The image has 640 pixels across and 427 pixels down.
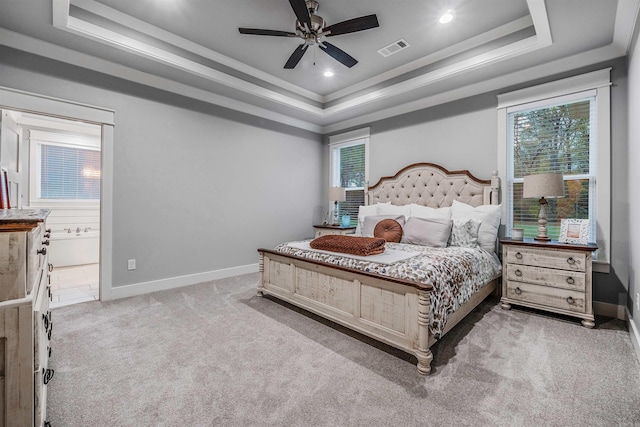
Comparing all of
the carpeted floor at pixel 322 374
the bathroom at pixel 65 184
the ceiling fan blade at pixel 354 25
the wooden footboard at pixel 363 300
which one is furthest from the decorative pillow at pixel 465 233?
the bathroom at pixel 65 184

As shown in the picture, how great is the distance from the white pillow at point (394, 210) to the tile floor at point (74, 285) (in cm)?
386

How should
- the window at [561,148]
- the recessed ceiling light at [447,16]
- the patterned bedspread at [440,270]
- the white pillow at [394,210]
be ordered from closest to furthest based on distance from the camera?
the patterned bedspread at [440,270]
the recessed ceiling light at [447,16]
the window at [561,148]
the white pillow at [394,210]

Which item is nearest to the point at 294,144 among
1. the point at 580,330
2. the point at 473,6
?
the point at 473,6

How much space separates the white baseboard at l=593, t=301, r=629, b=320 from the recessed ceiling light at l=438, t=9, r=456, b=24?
3226mm

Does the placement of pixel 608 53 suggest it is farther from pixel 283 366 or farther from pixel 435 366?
pixel 283 366

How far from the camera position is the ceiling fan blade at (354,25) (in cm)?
237

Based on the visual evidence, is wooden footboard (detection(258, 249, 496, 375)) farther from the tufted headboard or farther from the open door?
the open door

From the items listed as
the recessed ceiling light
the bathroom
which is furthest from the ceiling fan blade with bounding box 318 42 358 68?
the bathroom

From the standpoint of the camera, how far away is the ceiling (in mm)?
2592

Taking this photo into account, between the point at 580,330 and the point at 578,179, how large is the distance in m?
1.59

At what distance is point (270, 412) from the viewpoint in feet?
5.05

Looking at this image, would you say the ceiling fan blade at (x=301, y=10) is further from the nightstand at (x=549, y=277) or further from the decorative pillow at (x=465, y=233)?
the nightstand at (x=549, y=277)

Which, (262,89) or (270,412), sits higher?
(262,89)

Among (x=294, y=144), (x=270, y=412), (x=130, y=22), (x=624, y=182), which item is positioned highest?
(x=130, y=22)
